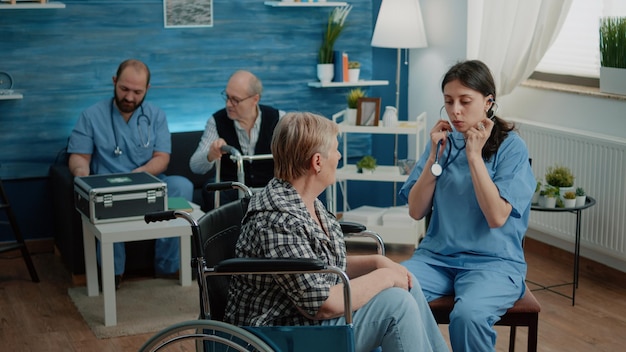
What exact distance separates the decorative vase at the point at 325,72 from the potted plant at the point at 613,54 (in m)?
1.78

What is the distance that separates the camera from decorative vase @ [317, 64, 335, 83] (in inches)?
218

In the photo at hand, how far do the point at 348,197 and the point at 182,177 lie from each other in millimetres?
1576

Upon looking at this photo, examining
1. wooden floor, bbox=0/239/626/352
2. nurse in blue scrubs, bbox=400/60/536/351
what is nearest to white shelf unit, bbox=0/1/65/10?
wooden floor, bbox=0/239/626/352

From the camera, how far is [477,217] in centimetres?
287

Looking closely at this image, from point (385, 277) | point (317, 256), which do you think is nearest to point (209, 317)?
point (317, 256)

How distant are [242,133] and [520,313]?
1.94 metres

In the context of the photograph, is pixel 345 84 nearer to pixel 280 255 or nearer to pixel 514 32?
pixel 514 32

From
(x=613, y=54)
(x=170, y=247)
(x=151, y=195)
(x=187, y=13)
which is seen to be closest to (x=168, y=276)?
(x=170, y=247)

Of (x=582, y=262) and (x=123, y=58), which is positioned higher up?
(x=123, y=58)

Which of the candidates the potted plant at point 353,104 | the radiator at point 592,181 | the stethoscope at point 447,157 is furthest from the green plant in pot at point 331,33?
the stethoscope at point 447,157

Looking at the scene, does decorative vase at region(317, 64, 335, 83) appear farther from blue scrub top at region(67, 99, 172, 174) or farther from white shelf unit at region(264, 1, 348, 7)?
blue scrub top at region(67, 99, 172, 174)

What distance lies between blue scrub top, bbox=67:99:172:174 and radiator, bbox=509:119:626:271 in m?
2.01

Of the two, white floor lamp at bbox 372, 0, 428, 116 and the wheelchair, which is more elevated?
white floor lamp at bbox 372, 0, 428, 116

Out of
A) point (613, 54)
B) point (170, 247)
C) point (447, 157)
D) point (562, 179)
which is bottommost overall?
point (170, 247)
